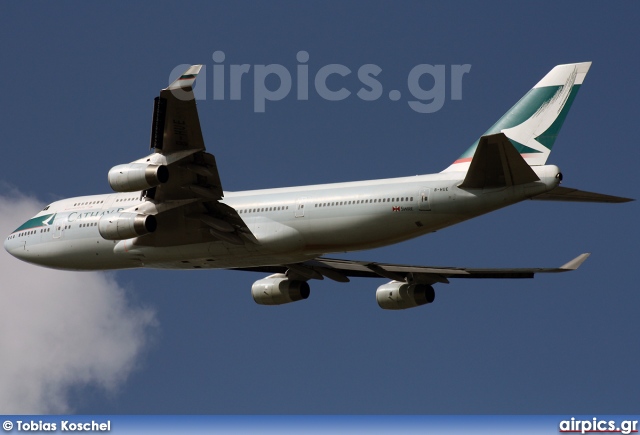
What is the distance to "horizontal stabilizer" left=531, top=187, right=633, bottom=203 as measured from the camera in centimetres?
3991

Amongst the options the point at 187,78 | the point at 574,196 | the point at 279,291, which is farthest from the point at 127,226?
the point at 574,196

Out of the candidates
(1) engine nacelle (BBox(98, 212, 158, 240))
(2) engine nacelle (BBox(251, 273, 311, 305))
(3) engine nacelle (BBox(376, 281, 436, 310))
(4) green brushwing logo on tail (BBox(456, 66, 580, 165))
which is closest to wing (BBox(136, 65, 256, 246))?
(1) engine nacelle (BBox(98, 212, 158, 240))

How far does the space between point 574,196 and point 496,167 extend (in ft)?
9.91

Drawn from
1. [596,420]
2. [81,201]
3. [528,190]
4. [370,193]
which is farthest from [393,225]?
[81,201]

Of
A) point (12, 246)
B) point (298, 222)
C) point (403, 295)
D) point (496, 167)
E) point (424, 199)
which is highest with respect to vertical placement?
point (12, 246)

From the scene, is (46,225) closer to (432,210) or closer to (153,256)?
(153,256)

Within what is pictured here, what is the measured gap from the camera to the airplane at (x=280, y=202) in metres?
39.6

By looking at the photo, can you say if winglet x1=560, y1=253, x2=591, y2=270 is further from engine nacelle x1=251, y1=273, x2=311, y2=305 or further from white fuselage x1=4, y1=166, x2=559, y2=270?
engine nacelle x1=251, y1=273, x2=311, y2=305

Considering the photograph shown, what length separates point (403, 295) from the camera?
1973 inches

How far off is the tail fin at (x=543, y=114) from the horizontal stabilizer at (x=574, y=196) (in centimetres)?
134

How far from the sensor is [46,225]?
4891 cm

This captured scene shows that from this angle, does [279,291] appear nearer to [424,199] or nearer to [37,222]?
[37,222]

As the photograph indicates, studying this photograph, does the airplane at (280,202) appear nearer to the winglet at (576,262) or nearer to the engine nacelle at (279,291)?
the winglet at (576,262)

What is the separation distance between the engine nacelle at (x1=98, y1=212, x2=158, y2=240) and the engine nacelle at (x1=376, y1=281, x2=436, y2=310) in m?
11.4
